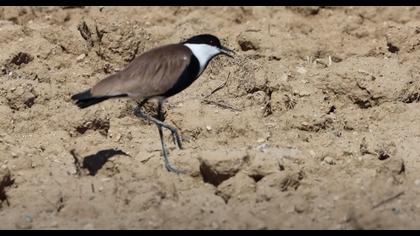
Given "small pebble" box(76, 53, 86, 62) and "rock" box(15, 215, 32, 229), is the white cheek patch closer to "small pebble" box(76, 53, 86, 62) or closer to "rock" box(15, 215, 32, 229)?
"small pebble" box(76, 53, 86, 62)

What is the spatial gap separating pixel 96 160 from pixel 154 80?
82cm

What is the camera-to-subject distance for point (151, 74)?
25.0ft

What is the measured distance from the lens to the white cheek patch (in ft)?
26.0

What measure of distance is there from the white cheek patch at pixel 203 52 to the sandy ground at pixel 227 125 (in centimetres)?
41

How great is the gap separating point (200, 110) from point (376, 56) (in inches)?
83.0

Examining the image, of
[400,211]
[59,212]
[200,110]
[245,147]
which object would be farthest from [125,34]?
[400,211]

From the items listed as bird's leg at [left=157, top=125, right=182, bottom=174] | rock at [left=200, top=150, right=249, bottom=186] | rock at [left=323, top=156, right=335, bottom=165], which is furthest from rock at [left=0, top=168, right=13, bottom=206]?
rock at [left=323, top=156, right=335, bottom=165]

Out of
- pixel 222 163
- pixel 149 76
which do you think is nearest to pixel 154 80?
pixel 149 76

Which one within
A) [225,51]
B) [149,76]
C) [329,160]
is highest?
[149,76]

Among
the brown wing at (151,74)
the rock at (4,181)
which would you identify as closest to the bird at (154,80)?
the brown wing at (151,74)

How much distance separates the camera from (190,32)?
9367 millimetres

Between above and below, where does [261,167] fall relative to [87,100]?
below

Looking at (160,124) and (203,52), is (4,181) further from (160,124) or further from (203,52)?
(203,52)
